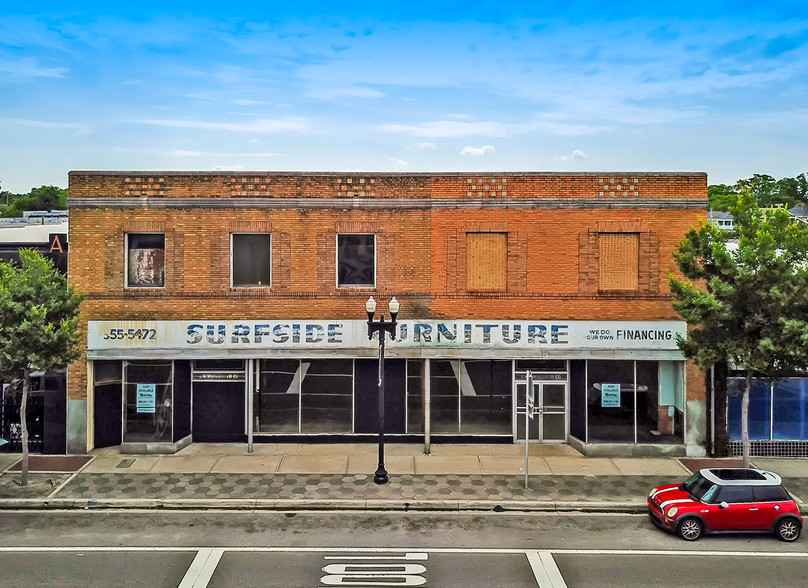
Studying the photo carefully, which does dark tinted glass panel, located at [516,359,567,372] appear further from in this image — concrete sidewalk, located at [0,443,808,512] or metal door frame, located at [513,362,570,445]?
concrete sidewalk, located at [0,443,808,512]

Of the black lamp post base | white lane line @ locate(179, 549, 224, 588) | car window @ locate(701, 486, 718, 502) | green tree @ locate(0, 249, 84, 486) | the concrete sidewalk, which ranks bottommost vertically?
white lane line @ locate(179, 549, 224, 588)

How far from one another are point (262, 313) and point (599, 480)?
1047cm

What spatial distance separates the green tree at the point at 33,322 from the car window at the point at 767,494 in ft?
52.9

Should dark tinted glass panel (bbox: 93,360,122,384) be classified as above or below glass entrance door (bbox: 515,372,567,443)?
above

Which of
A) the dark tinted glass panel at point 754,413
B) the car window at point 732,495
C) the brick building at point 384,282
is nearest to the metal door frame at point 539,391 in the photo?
the brick building at point 384,282

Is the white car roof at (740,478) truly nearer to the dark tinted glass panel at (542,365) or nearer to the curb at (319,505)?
the curb at (319,505)

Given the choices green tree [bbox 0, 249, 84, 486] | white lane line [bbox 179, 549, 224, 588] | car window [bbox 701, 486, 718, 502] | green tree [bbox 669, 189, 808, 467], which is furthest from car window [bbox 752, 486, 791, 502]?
green tree [bbox 0, 249, 84, 486]

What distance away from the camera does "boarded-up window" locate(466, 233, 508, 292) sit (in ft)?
67.3

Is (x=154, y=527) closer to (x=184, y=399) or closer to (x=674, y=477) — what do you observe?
(x=184, y=399)

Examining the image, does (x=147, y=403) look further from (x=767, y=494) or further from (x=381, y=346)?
(x=767, y=494)

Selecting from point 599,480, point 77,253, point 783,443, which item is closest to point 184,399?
point 77,253

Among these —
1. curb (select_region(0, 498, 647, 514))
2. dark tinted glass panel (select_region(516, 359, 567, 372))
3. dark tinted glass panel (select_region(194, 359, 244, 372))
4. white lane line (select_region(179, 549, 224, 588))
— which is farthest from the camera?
dark tinted glass panel (select_region(516, 359, 567, 372))

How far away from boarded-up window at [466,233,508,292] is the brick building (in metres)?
0.04

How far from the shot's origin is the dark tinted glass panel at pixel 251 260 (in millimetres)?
20578
